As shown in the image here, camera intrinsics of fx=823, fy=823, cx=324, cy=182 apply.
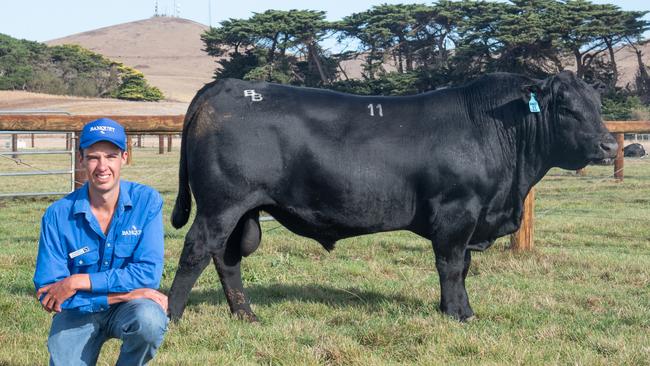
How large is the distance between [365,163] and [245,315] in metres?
1.36

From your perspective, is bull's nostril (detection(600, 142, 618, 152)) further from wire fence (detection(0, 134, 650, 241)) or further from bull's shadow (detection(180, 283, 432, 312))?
wire fence (detection(0, 134, 650, 241))

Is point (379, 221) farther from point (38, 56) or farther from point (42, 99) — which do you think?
point (38, 56)

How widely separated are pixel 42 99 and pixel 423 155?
6509cm

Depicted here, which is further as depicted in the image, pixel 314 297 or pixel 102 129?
pixel 314 297

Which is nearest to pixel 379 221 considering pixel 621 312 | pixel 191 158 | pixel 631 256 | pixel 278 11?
pixel 191 158

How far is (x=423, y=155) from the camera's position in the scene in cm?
595

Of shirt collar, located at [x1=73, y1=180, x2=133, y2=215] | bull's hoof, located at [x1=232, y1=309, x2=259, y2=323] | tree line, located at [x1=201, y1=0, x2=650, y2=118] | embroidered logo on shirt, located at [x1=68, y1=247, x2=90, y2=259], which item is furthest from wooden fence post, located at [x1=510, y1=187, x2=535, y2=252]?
tree line, located at [x1=201, y1=0, x2=650, y2=118]

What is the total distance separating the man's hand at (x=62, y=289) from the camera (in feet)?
10.8

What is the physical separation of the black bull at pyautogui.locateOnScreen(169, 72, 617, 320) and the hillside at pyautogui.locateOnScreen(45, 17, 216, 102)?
108144 millimetres

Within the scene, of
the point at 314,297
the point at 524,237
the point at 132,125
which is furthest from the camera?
the point at 132,125

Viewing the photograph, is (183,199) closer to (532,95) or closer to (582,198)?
(532,95)

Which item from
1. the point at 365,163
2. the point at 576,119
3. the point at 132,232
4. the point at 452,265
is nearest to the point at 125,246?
the point at 132,232

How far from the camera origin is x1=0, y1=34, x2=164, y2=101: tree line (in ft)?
254

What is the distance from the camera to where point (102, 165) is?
3387 millimetres
